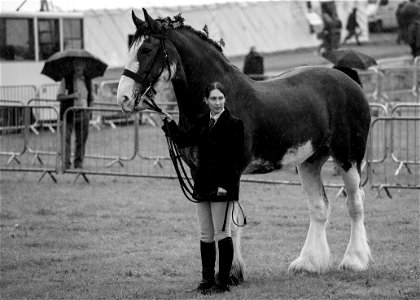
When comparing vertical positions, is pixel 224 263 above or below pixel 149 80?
below

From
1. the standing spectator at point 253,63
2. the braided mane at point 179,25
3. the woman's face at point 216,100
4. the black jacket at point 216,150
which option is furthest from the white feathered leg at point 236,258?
the standing spectator at point 253,63

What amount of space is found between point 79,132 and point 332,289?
9.84m

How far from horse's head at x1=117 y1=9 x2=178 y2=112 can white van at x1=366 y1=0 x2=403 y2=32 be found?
32.9 meters

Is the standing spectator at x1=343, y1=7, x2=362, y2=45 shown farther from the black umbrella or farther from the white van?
the black umbrella

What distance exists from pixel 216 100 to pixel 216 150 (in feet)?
1.42

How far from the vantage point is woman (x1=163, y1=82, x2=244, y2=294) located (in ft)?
26.6

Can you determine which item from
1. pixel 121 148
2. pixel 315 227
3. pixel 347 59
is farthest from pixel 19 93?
pixel 315 227

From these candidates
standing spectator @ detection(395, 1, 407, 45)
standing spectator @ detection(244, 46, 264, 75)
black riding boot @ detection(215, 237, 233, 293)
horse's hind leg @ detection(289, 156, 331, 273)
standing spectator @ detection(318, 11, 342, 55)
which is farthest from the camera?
standing spectator @ detection(318, 11, 342, 55)

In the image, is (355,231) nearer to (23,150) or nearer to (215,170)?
(215,170)

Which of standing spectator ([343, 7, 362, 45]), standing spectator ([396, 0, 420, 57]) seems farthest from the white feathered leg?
standing spectator ([343, 7, 362, 45])

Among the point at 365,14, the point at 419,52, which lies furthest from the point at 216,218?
the point at 365,14

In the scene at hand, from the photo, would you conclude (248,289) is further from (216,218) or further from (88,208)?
(88,208)

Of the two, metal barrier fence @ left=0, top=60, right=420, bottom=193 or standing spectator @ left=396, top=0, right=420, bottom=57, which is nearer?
metal barrier fence @ left=0, top=60, right=420, bottom=193

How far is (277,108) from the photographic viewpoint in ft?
29.0
